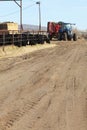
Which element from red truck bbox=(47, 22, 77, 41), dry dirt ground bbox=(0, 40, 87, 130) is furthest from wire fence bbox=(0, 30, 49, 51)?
dry dirt ground bbox=(0, 40, 87, 130)

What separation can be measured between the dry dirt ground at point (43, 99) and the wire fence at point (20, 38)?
44.9 ft

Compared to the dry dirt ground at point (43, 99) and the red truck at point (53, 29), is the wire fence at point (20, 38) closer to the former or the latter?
the red truck at point (53, 29)

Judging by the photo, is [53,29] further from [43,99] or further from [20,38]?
[43,99]

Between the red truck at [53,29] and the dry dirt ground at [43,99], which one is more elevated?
the dry dirt ground at [43,99]

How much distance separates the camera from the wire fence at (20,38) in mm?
33269

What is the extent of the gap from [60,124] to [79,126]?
0.42 m

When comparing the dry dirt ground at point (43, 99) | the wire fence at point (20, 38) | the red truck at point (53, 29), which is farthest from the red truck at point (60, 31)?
the dry dirt ground at point (43, 99)

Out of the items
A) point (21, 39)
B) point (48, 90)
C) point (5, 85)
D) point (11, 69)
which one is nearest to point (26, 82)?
point (5, 85)

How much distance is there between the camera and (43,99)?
12398mm

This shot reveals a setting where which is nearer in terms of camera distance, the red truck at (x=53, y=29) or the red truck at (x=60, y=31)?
the red truck at (x=60, y=31)

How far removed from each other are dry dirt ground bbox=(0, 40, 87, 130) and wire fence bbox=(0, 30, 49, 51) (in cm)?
1367

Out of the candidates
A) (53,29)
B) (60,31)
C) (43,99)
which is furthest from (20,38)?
(43,99)

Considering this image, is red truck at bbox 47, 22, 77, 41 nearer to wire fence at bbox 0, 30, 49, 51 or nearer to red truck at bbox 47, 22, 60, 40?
red truck at bbox 47, 22, 60, 40

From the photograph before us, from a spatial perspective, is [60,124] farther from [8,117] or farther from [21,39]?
[21,39]
